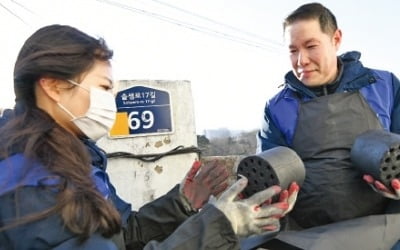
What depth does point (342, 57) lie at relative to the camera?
6.53 feet

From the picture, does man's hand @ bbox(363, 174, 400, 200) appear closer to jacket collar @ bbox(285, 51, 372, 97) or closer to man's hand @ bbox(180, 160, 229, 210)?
jacket collar @ bbox(285, 51, 372, 97)

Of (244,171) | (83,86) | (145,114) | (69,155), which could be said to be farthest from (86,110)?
(145,114)

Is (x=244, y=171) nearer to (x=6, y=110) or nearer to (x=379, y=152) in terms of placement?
(x=379, y=152)

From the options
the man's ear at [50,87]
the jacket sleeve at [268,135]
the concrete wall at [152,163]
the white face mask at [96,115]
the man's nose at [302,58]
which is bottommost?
the concrete wall at [152,163]

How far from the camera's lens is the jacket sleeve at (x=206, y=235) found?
130cm

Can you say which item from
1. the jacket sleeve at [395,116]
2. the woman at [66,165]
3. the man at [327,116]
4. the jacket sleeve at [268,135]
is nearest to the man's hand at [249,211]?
the woman at [66,165]

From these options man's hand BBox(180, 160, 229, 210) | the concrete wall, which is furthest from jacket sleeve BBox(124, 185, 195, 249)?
the concrete wall

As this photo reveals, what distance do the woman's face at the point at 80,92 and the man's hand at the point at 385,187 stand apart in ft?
3.26

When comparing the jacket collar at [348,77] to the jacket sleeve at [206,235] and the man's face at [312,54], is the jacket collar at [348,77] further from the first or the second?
the jacket sleeve at [206,235]

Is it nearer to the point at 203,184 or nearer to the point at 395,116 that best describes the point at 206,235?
the point at 203,184

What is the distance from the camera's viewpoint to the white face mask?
1521mm

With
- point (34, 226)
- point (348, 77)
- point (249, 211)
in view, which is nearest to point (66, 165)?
point (34, 226)

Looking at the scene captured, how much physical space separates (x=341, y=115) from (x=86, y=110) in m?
0.96

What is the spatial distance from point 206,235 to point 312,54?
962mm
